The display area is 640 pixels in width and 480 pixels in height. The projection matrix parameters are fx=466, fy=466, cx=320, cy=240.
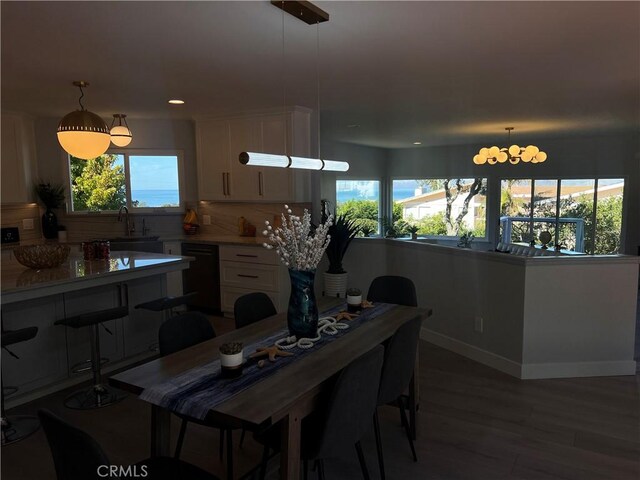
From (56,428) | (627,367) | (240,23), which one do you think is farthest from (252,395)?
(627,367)

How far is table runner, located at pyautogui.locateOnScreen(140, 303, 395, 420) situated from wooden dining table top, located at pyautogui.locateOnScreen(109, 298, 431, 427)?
0.03 m

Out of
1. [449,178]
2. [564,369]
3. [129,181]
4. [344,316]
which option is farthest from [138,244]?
[449,178]

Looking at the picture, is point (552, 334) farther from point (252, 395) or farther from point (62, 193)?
point (62, 193)

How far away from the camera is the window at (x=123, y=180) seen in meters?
5.79

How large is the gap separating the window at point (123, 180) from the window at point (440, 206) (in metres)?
5.02

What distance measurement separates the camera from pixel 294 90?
4133 mm

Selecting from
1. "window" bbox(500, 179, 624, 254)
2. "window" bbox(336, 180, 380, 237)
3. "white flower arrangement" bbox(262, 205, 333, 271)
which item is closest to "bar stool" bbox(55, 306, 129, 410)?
"white flower arrangement" bbox(262, 205, 333, 271)

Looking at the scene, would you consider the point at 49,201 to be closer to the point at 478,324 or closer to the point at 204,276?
the point at 204,276

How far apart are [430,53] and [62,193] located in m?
4.75

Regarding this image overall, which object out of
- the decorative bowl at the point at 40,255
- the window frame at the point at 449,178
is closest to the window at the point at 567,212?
the window frame at the point at 449,178

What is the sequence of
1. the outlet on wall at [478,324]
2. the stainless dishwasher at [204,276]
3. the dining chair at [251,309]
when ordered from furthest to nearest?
the stainless dishwasher at [204,276] < the outlet on wall at [478,324] < the dining chair at [251,309]

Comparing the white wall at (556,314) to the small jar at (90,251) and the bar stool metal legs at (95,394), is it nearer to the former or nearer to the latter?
the bar stool metal legs at (95,394)

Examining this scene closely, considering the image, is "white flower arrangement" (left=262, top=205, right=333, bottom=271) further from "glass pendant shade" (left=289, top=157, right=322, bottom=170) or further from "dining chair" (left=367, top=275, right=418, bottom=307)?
"dining chair" (left=367, top=275, right=418, bottom=307)

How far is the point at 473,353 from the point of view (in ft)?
13.4
